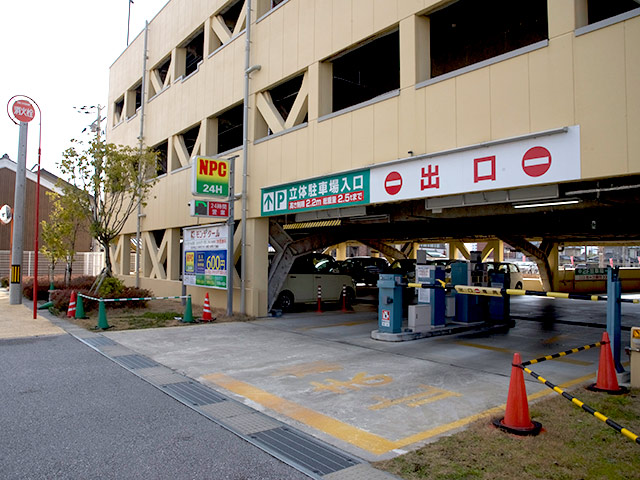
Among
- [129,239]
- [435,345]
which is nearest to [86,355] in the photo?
[435,345]

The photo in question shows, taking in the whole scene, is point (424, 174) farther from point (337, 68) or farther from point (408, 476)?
point (337, 68)

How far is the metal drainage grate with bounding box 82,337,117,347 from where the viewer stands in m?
10.0

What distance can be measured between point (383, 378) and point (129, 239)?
71.4 ft

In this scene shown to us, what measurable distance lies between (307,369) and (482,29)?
424 inches

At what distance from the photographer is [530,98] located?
7.78 metres

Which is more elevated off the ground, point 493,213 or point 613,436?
point 493,213

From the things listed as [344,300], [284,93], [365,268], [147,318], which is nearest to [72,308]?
[147,318]

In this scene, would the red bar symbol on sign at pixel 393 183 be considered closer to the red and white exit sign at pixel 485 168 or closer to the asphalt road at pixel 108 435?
the red and white exit sign at pixel 485 168

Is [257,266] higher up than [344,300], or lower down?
higher up

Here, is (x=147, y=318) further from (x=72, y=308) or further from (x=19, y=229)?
(x=19, y=229)

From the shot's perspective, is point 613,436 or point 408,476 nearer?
point 408,476

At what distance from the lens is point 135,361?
8547 mm

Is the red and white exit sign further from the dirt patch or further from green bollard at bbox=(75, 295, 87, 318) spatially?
green bollard at bbox=(75, 295, 87, 318)

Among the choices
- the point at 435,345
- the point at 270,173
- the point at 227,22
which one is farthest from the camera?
the point at 227,22
